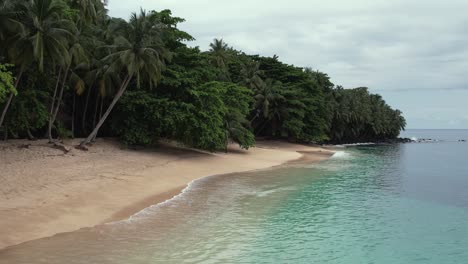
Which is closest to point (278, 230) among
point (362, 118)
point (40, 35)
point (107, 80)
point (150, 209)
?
point (150, 209)

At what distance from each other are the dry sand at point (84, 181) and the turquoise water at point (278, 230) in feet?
3.07

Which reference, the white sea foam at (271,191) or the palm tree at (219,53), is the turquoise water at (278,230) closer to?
the white sea foam at (271,191)

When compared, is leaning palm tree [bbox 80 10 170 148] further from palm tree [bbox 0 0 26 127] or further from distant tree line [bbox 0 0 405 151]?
palm tree [bbox 0 0 26 127]

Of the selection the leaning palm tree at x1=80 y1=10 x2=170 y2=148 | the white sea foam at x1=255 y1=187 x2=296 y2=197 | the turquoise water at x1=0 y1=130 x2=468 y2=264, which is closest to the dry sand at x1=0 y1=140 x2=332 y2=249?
A: the turquoise water at x1=0 y1=130 x2=468 y2=264

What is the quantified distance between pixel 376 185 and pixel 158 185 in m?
14.0

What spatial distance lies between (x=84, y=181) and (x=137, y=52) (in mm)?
12823

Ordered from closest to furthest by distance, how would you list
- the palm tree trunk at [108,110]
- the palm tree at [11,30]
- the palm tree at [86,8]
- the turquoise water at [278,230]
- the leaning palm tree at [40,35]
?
the turquoise water at [278,230] < the palm tree at [11,30] < the leaning palm tree at [40,35] < the palm tree trunk at [108,110] < the palm tree at [86,8]

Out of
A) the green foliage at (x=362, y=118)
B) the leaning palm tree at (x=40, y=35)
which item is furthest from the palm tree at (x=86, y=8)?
the green foliage at (x=362, y=118)

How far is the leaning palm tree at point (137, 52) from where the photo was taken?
2970 centimetres

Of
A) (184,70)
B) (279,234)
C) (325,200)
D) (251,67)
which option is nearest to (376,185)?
(325,200)

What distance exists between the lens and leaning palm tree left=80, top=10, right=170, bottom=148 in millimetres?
29695

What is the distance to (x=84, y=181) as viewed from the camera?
801 inches

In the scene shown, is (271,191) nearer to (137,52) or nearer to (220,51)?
(137,52)

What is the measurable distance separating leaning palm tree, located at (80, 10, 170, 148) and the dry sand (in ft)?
12.9
